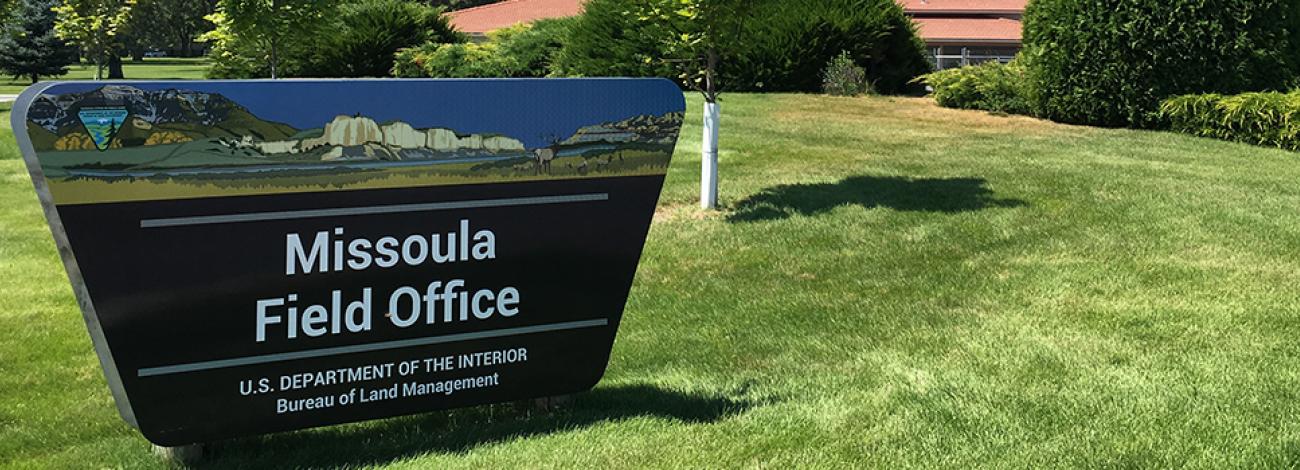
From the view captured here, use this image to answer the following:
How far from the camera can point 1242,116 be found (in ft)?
43.9

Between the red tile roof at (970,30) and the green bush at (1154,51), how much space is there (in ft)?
65.4

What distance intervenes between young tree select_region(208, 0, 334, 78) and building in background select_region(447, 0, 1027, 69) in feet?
69.3

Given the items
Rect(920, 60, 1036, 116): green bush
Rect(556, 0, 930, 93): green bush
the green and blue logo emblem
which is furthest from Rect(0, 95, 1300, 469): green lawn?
Rect(556, 0, 930, 93): green bush

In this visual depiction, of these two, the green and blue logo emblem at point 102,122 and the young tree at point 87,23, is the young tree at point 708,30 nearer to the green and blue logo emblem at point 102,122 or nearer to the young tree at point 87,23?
the green and blue logo emblem at point 102,122

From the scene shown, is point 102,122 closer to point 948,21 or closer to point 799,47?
point 799,47

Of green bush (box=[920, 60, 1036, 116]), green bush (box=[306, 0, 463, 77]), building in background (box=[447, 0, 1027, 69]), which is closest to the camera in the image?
green bush (box=[920, 60, 1036, 116])

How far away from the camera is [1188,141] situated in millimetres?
13547

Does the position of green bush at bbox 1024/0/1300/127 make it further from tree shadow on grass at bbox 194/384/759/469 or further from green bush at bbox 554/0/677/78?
tree shadow on grass at bbox 194/384/759/469

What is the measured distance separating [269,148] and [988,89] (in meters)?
15.0

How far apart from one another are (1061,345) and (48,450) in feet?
15.1

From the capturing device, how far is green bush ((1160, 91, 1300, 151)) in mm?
12945

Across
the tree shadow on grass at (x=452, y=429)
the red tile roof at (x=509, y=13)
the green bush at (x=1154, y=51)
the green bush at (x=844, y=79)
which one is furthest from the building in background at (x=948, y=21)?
the tree shadow on grass at (x=452, y=429)

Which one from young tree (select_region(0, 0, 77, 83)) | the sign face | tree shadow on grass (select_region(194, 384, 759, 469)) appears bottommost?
tree shadow on grass (select_region(194, 384, 759, 469))

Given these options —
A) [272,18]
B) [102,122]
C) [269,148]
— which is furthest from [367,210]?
[272,18]
